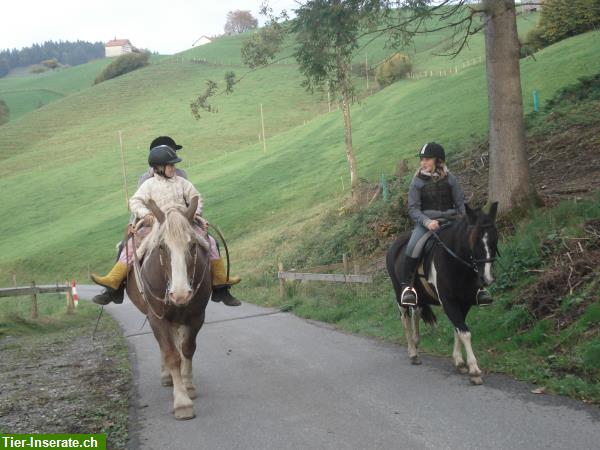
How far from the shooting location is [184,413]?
6.62m

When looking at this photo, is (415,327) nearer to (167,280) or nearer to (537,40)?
(167,280)

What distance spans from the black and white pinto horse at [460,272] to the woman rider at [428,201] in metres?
0.17

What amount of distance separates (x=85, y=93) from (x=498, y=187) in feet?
363

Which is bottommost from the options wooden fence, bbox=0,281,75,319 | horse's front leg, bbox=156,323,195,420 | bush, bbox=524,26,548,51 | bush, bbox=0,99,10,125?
wooden fence, bbox=0,281,75,319

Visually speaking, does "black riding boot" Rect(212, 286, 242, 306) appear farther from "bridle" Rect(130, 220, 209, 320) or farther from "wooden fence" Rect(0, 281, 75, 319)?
"wooden fence" Rect(0, 281, 75, 319)

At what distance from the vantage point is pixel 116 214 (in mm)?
56344

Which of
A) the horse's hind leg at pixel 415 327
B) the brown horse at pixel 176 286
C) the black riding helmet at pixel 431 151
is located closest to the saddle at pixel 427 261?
the horse's hind leg at pixel 415 327

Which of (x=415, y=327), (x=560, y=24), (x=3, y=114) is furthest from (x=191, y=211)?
(x=3, y=114)

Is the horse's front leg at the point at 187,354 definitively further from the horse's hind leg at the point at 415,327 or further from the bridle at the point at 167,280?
the horse's hind leg at the point at 415,327

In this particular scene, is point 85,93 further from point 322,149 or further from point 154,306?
point 154,306

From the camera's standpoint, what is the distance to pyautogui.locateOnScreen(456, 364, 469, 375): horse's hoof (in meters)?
7.66

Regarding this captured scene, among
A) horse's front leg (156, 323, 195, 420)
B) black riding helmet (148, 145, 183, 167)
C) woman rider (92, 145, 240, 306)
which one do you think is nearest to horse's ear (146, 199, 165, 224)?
woman rider (92, 145, 240, 306)

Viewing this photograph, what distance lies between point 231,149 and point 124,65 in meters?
64.0

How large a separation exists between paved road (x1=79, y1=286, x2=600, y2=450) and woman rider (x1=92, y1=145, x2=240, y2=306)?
1.42 meters
